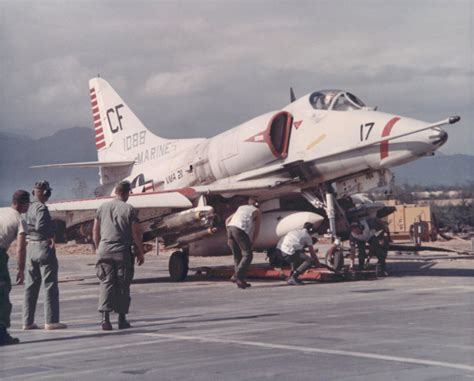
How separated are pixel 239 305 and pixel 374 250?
20.7ft

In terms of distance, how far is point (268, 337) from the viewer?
9.49 meters

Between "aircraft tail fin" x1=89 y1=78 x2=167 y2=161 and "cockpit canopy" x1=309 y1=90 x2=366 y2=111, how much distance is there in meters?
7.70

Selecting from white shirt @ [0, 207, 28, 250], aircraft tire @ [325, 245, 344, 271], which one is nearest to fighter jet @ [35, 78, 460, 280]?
aircraft tire @ [325, 245, 344, 271]

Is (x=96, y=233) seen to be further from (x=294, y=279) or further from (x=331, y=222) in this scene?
(x=331, y=222)

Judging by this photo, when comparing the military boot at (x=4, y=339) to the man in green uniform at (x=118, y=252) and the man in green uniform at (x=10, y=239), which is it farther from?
the man in green uniform at (x=118, y=252)

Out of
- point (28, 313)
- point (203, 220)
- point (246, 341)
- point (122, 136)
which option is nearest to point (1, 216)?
point (28, 313)

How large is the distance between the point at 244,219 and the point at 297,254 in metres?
1.20

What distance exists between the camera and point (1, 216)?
10.6 metres

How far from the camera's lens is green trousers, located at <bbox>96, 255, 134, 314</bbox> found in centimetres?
1108

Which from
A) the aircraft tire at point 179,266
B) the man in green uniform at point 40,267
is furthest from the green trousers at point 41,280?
the aircraft tire at point 179,266

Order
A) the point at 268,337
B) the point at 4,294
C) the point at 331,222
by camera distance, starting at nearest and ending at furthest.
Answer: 1. the point at 268,337
2. the point at 4,294
3. the point at 331,222

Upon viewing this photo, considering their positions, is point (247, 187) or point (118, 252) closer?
point (118, 252)

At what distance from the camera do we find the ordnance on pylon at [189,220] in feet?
61.7

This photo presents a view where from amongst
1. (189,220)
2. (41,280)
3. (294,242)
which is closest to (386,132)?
(294,242)
